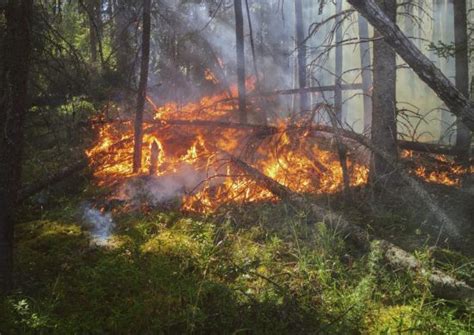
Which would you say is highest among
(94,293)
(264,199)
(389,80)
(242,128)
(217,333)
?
(389,80)

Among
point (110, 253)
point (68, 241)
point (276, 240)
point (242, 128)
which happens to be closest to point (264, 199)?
point (276, 240)

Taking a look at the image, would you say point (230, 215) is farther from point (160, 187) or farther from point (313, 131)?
point (313, 131)

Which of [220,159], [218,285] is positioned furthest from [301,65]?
[218,285]

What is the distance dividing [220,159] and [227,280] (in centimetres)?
333

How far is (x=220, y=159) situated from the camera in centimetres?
838

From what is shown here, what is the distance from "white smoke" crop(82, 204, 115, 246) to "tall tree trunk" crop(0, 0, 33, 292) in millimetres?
1749

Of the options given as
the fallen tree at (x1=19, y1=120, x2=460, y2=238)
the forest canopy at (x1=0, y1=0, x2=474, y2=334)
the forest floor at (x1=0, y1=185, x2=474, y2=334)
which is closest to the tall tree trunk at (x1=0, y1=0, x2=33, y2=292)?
the forest canopy at (x1=0, y1=0, x2=474, y2=334)

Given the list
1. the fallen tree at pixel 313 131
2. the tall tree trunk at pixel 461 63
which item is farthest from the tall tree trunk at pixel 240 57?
the tall tree trunk at pixel 461 63

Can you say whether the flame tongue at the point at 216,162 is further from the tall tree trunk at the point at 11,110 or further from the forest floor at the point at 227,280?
the tall tree trunk at the point at 11,110

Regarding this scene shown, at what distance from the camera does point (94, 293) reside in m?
5.22

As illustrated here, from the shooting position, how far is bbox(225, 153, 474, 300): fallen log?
480cm

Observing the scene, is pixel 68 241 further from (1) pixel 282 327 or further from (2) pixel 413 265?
(2) pixel 413 265

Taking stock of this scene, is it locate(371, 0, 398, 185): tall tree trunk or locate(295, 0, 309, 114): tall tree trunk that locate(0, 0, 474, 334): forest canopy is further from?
locate(295, 0, 309, 114): tall tree trunk

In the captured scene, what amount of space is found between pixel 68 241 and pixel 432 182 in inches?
292
